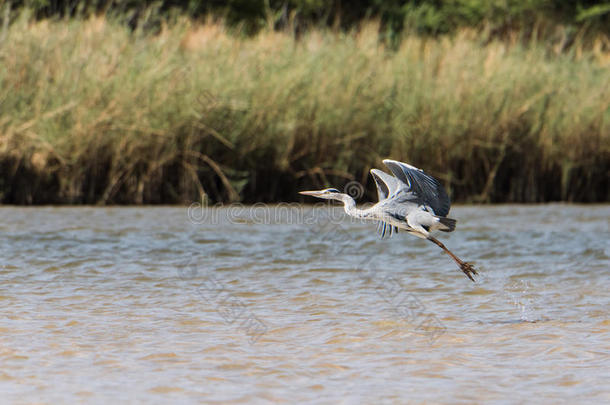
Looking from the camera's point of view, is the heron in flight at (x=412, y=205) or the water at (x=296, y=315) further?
the heron in flight at (x=412, y=205)

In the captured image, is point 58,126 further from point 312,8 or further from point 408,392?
point 312,8

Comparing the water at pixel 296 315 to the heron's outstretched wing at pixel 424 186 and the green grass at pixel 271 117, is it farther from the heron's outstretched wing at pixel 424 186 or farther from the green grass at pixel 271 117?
the green grass at pixel 271 117

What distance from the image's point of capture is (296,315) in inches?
229

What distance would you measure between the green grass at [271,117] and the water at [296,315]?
5.06ft

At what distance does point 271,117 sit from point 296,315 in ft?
21.3

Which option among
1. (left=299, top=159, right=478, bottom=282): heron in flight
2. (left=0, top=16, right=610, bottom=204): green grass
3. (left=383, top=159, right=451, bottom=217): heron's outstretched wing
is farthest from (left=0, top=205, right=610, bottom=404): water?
(left=0, top=16, right=610, bottom=204): green grass

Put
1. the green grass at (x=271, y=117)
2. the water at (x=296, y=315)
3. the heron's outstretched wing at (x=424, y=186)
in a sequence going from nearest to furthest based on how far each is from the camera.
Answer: the water at (x=296, y=315) → the heron's outstretched wing at (x=424, y=186) → the green grass at (x=271, y=117)

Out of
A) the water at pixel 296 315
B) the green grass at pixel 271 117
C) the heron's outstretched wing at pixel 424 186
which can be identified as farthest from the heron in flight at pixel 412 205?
the green grass at pixel 271 117

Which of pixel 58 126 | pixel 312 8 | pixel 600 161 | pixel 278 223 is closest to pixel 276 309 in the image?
pixel 278 223

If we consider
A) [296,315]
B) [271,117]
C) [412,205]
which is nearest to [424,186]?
[412,205]

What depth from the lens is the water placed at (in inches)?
168

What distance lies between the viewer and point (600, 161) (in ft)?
43.4

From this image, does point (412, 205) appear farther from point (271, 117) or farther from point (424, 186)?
point (271, 117)

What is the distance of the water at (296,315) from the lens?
427 cm
